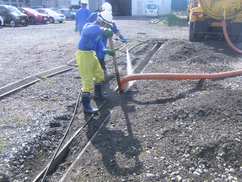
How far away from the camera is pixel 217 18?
27.9 feet

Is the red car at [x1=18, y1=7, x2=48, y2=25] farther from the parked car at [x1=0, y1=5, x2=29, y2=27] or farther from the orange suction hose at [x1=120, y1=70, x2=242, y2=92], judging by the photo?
the orange suction hose at [x1=120, y1=70, x2=242, y2=92]

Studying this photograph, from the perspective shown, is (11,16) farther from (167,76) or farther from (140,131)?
(140,131)

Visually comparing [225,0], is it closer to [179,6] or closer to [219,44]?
[219,44]

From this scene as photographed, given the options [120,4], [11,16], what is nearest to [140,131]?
[11,16]

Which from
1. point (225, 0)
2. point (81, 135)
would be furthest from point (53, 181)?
point (225, 0)

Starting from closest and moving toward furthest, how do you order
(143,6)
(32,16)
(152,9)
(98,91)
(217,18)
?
(98,91)
(217,18)
(32,16)
(152,9)
(143,6)

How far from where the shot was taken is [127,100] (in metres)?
4.53

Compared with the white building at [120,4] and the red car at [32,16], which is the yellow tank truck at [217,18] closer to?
the red car at [32,16]

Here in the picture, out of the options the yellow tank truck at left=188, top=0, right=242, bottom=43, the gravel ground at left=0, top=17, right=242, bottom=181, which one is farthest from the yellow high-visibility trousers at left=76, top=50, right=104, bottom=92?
the yellow tank truck at left=188, top=0, right=242, bottom=43

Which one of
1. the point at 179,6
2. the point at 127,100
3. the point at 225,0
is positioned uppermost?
Answer: the point at 179,6

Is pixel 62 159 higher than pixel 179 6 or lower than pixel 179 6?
lower

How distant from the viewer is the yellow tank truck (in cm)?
814

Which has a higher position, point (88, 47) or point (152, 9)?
point (152, 9)

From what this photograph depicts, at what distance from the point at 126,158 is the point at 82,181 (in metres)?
0.65
